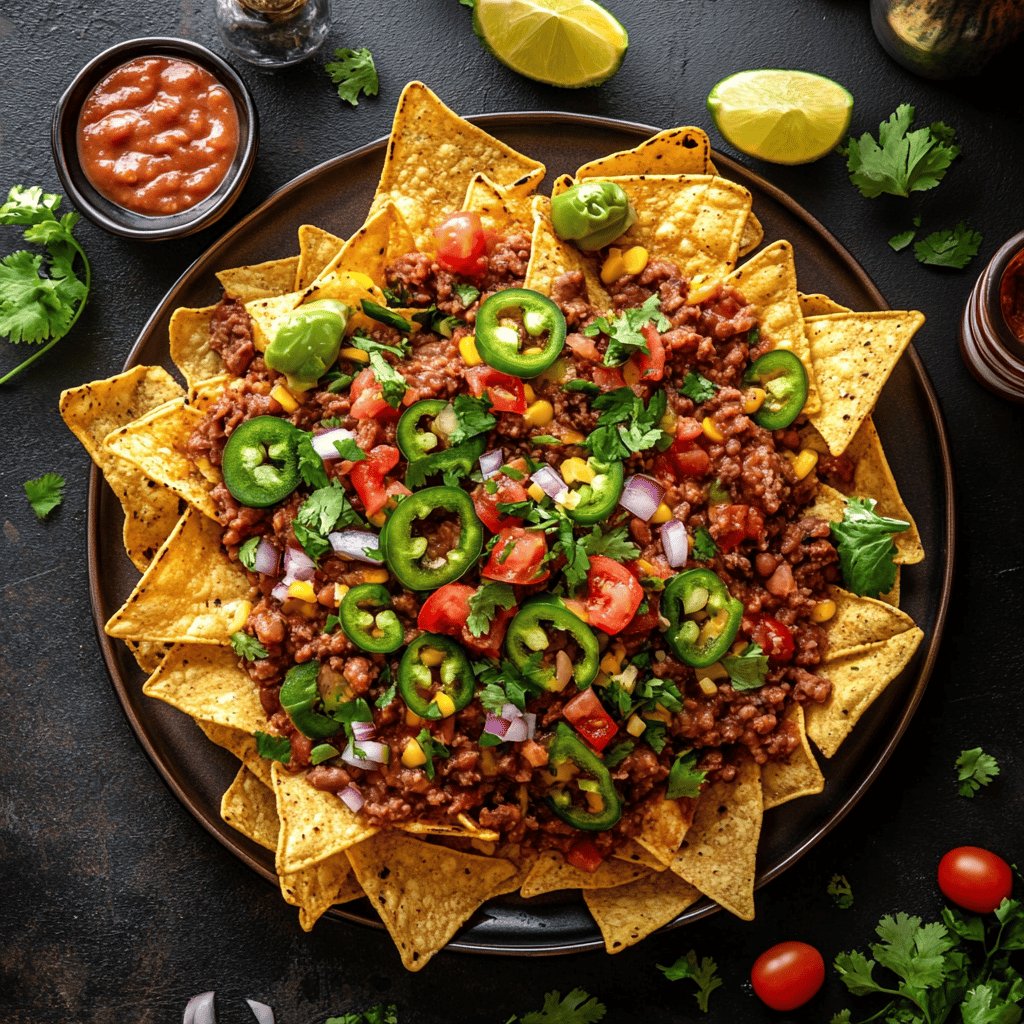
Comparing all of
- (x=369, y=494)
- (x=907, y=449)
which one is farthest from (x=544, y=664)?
(x=907, y=449)

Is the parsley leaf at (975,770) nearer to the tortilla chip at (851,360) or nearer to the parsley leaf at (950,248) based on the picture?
the tortilla chip at (851,360)

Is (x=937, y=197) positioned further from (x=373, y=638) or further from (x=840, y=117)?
(x=373, y=638)

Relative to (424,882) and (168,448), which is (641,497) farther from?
(168,448)

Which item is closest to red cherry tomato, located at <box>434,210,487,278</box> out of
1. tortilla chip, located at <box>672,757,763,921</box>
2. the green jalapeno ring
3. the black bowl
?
the black bowl

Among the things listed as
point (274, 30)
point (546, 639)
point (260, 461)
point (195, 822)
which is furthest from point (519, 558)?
point (274, 30)

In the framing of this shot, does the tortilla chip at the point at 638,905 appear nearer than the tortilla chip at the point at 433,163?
Yes

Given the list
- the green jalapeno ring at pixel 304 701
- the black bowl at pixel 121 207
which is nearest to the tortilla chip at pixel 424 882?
the green jalapeno ring at pixel 304 701

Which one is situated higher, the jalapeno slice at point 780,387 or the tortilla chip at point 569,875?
the jalapeno slice at point 780,387
